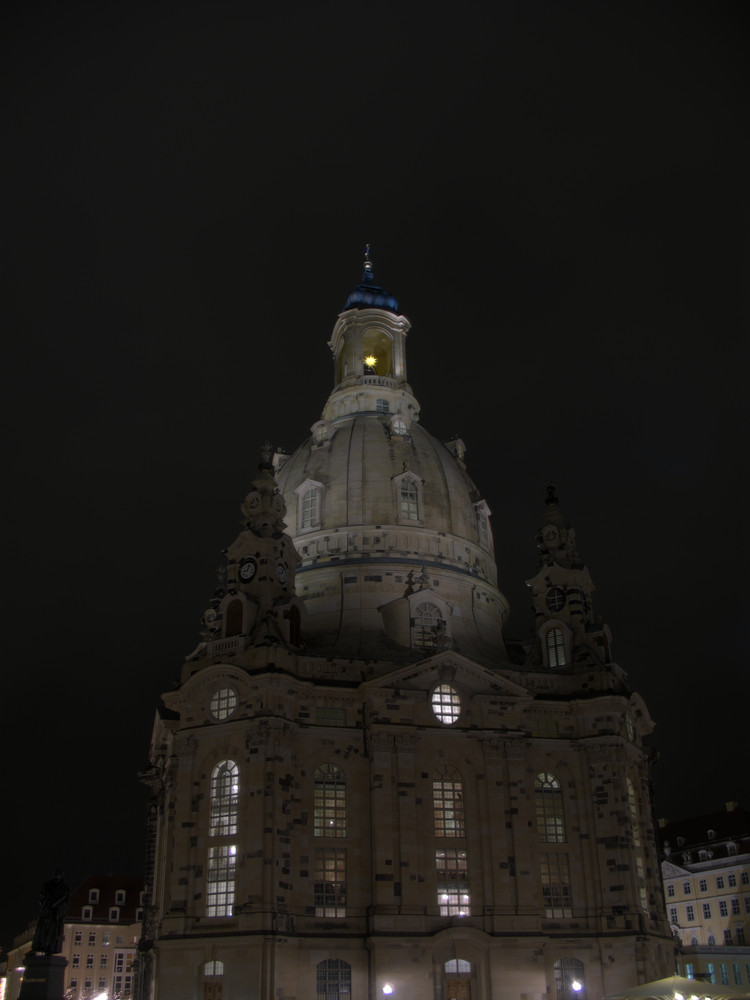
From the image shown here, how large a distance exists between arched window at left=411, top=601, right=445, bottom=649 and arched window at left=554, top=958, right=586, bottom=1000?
19.8 metres

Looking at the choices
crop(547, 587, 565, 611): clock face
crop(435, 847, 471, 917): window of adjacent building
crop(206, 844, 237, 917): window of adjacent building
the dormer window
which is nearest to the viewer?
crop(206, 844, 237, 917): window of adjacent building

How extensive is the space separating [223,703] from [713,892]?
58.8 metres

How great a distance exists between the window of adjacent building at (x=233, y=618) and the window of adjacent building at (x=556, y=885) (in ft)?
74.3

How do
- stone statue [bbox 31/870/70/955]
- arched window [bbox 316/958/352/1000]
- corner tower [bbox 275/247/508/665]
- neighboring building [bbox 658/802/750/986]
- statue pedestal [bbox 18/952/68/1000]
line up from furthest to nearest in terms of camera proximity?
neighboring building [bbox 658/802/750/986], corner tower [bbox 275/247/508/665], arched window [bbox 316/958/352/1000], stone statue [bbox 31/870/70/955], statue pedestal [bbox 18/952/68/1000]

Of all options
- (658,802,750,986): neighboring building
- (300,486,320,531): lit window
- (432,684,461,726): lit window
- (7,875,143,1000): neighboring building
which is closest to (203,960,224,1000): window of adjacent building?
(432,684,461,726): lit window

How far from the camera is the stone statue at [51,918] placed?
44.2 m

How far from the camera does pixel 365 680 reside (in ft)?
194

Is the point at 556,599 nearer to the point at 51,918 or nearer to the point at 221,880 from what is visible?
the point at 221,880

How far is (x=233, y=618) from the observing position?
60.3 metres

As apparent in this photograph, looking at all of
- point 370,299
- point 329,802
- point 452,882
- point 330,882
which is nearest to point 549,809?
point 452,882

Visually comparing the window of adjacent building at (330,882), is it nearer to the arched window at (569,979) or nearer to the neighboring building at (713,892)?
the arched window at (569,979)

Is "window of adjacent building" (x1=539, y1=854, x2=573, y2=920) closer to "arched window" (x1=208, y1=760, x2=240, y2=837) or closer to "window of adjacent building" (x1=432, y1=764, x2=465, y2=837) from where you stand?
"window of adjacent building" (x1=432, y1=764, x2=465, y2=837)

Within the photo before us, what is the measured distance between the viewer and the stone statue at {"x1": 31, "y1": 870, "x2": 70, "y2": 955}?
44.2 m

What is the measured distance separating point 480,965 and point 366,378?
46.4 metres
